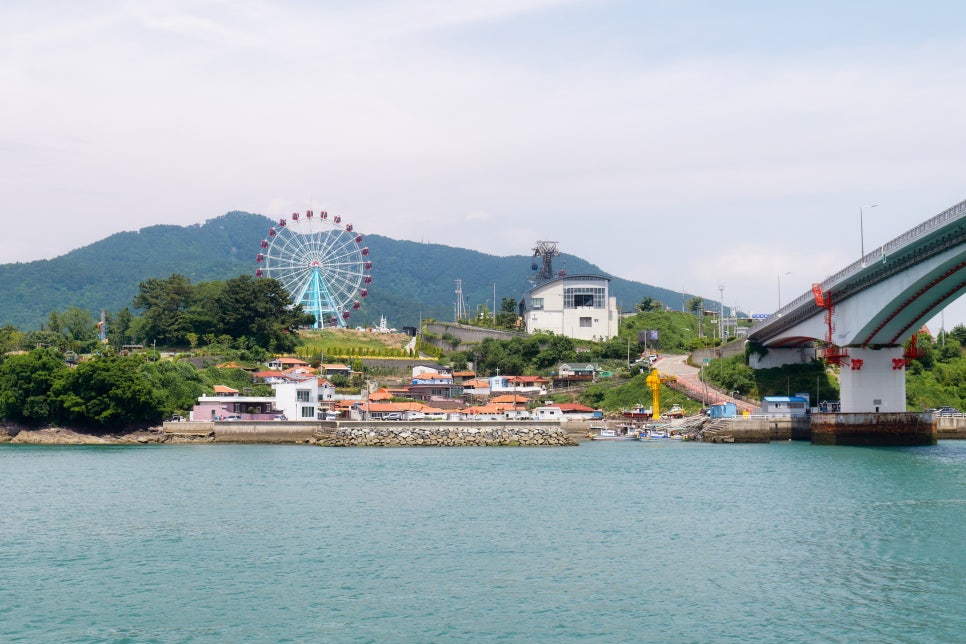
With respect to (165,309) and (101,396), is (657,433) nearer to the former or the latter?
(101,396)

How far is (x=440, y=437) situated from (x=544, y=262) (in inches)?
2051

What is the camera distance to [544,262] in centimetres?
11706

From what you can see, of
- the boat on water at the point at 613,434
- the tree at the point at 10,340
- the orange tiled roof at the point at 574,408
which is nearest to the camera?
the boat on water at the point at 613,434

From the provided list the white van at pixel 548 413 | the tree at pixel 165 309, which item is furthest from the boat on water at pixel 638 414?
the tree at pixel 165 309

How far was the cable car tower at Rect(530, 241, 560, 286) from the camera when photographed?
114938 millimetres

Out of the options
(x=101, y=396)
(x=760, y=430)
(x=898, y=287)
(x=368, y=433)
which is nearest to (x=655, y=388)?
(x=760, y=430)

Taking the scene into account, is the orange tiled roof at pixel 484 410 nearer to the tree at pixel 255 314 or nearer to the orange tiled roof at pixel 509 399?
the orange tiled roof at pixel 509 399

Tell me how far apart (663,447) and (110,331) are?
6627cm

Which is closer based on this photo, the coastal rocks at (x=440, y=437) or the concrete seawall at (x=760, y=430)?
the coastal rocks at (x=440, y=437)

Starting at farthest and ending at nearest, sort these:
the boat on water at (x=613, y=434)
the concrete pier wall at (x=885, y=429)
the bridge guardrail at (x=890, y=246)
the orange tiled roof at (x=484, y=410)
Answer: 1. the orange tiled roof at (x=484, y=410)
2. the boat on water at (x=613, y=434)
3. the concrete pier wall at (x=885, y=429)
4. the bridge guardrail at (x=890, y=246)

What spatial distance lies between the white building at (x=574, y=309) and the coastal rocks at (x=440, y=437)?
35470 millimetres

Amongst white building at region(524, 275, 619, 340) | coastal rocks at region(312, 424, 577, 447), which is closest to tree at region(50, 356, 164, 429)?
coastal rocks at region(312, 424, 577, 447)

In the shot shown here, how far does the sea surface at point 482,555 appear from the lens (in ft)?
66.9

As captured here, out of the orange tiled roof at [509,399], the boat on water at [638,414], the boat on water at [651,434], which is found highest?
the orange tiled roof at [509,399]
